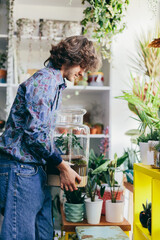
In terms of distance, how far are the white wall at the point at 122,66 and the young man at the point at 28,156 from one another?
1.49m

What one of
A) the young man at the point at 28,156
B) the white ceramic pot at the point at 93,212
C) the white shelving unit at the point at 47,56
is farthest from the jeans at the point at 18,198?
the white shelving unit at the point at 47,56

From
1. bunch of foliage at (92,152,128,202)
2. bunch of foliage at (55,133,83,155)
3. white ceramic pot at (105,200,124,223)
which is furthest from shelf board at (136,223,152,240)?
bunch of foliage at (55,133,83,155)

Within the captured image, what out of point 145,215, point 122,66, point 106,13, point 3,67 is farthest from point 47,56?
point 145,215

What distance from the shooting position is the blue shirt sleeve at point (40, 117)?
1.40 meters

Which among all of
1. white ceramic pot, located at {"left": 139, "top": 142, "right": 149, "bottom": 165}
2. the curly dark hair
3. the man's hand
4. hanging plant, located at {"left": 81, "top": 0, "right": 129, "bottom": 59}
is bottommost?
the man's hand

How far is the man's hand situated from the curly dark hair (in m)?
0.51

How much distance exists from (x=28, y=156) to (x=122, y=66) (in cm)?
179

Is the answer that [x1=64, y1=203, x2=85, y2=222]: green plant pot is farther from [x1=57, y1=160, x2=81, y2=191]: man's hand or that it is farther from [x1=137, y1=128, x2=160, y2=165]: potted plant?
[x1=137, y1=128, x2=160, y2=165]: potted plant

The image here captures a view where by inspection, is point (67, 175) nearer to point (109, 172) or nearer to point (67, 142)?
point (67, 142)

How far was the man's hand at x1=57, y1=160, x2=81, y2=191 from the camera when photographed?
150cm

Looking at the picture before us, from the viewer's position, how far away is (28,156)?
1.47m

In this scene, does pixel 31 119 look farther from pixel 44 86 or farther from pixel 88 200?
Answer: pixel 88 200

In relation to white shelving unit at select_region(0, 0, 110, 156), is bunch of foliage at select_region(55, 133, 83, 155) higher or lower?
lower

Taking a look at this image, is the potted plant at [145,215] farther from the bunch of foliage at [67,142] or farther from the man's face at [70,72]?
the man's face at [70,72]
